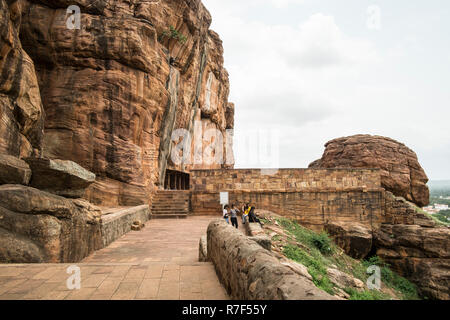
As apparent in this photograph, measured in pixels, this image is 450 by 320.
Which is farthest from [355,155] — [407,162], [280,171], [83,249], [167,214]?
[83,249]

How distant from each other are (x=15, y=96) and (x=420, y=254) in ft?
60.4

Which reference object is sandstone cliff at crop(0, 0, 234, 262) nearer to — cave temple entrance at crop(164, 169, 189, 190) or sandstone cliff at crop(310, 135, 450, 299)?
cave temple entrance at crop(164, 169, 189, 190)

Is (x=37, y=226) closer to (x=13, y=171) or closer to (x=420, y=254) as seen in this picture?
(x=13, y=171)

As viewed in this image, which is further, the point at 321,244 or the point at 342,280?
the point at 321,244

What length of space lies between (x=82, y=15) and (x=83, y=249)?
13.5 metres

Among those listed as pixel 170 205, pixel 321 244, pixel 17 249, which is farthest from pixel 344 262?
pixel 17 249

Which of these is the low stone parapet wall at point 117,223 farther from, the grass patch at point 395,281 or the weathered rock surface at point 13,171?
the grass patch at point 395,281

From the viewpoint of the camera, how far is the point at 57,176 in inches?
223

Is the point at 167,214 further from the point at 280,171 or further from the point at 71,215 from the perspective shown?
the point at 71,215

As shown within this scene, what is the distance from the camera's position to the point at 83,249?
5832mm

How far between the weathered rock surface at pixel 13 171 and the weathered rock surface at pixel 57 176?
21 centimetres

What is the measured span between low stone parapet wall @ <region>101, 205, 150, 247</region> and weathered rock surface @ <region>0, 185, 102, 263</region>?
1666mm

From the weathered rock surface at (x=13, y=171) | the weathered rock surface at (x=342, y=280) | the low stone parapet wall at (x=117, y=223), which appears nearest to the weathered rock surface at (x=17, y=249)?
the weathered rock surface at (x=13, y=171)

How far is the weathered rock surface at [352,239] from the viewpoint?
13.6 metres
